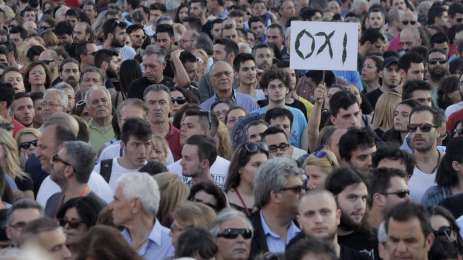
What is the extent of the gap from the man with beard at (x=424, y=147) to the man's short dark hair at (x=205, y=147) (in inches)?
57.2

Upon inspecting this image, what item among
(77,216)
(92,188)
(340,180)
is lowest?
(92,188)

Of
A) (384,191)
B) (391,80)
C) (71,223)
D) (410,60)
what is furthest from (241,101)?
(71,223)

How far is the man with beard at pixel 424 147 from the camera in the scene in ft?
36.8

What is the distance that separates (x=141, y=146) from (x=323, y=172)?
1.49 m

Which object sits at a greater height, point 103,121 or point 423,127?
point 423,127

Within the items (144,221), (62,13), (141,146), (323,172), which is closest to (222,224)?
(144,221)

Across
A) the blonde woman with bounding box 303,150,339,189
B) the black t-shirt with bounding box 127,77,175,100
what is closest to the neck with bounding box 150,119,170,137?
the blonde woman with bounding box 303,150,339,189

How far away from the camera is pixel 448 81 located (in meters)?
15.4

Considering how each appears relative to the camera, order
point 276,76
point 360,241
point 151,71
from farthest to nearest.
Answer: point 151,71
point 276,76
point 360,241

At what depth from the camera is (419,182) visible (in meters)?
11.2

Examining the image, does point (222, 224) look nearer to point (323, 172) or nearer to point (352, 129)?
point (323, 172)

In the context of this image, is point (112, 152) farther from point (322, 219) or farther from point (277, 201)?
point (322, 219)

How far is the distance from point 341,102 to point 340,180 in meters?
3.46

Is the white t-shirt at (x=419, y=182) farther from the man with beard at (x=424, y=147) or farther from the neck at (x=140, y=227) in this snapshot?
the neck at (x=140, y=227)
